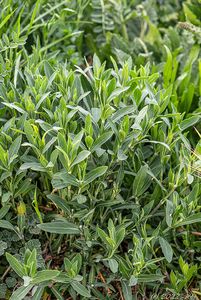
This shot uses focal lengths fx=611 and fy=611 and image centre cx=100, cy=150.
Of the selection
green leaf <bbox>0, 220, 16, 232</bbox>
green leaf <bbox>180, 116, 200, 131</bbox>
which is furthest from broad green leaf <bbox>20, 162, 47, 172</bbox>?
green leaf <bbox>180, 116, 200, 131</bbox>

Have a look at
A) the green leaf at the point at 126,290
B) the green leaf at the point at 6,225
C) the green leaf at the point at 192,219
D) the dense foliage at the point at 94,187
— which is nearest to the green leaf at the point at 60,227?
the dense foliage at the point at 94,187

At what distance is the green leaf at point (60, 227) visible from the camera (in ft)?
6.64

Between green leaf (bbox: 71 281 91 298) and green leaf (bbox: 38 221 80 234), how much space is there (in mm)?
169

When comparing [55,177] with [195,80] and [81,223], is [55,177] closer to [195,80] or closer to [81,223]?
[81,223]

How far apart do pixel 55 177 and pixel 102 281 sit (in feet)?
1.47

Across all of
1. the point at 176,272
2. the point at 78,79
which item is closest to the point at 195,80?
the point at 78,79

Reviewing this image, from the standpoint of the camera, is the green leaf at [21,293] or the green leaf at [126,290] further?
the green leaf at [126,290]

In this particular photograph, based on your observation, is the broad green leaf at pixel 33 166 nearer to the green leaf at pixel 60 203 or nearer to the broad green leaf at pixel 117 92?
the green leaf at pixel 60 203

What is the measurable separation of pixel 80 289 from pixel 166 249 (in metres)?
0.33

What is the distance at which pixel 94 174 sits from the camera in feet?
6.56

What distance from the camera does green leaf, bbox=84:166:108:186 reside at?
6.53 ft

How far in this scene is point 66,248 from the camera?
88.3 inches

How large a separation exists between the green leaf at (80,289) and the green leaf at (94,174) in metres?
0.33

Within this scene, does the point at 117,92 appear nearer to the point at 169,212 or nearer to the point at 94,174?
the point at 94,174
